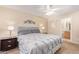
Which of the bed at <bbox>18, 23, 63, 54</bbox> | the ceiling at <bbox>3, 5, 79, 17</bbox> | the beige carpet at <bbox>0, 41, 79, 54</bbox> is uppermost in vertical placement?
the ceiling at <bbox>3, 5, 79, 17</bbox>

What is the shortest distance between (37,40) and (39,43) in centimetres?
8

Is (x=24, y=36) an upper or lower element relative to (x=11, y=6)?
lower

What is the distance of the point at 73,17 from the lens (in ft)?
4.98

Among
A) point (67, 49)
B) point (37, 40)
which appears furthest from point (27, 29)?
point (67, 49)

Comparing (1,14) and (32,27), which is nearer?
(1,14)

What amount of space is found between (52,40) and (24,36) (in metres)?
0.53

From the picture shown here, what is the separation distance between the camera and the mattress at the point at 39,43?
141 cm

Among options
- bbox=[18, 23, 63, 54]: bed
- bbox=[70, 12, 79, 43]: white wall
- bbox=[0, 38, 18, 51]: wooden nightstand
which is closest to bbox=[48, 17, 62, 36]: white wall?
bbox=[18, 23, 63, 54]: bed

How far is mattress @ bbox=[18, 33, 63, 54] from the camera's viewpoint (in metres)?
1.41

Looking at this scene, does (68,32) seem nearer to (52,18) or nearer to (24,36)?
(52,18)

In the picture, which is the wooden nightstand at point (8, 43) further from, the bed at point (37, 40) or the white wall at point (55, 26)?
the white wall at point (55, 26)

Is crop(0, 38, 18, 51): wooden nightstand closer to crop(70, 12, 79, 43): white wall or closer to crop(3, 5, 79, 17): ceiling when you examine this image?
crop(3, 5, 79, 17): ceiling
